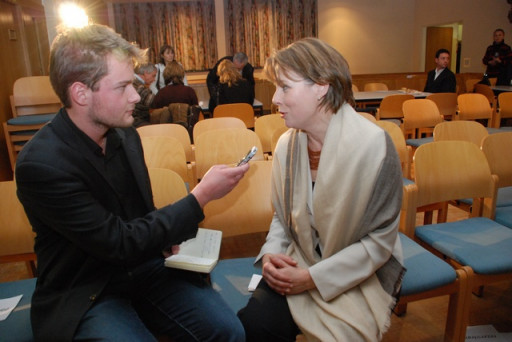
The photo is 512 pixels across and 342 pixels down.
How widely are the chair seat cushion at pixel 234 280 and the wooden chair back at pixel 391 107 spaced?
4554mm

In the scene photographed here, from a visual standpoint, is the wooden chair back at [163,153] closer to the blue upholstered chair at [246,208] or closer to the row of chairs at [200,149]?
the row of chairs at [200,149]

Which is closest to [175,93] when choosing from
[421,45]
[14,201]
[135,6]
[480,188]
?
[14,201]

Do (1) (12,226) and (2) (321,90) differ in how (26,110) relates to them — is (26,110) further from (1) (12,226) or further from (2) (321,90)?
(2) (321,90)

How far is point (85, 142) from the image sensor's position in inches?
52.8

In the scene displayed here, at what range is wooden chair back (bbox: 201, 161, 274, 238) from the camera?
210 cm

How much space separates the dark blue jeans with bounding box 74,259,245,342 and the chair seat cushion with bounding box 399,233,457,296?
769 mm

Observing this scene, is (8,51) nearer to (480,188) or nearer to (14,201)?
(14,201)

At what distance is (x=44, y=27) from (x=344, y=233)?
6.90m

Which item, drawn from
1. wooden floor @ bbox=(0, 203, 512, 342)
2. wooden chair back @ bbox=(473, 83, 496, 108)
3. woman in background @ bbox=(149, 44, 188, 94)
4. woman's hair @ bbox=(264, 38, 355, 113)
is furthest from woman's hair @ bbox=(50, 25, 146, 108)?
wooden chair back @ bbox=(473, 83, 496, 108)

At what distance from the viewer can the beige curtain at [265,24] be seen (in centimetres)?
1046

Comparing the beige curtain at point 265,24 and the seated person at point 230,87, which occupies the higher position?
the beige curtain at point 265,24

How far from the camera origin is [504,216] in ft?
7.63

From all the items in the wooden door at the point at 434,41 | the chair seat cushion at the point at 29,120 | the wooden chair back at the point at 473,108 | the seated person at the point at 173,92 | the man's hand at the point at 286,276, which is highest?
the wooden door at the point at 434,41

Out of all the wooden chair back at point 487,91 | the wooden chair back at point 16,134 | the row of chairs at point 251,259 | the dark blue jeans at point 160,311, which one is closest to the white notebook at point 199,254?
the dark blue jeans at point 160,311
